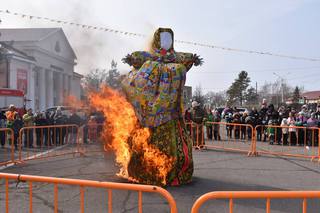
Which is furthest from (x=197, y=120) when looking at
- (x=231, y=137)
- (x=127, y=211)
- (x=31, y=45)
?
(x=31, y=45)

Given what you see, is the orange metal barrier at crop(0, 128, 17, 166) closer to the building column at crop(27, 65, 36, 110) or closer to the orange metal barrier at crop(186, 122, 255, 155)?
the orange metal barrier at crop(186, 122, 255, 155)

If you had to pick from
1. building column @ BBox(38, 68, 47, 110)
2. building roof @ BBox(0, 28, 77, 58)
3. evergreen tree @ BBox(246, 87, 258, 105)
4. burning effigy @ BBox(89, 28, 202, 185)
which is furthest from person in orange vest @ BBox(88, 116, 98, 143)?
evergreen tree @ BBox(246, 87, 258, 105)

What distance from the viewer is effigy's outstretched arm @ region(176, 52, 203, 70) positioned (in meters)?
6.64

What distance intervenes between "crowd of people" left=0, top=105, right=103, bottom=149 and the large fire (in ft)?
15.5

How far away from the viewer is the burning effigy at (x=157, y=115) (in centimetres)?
625

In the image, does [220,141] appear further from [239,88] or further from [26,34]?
[239,88]

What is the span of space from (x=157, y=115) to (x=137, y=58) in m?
1.16

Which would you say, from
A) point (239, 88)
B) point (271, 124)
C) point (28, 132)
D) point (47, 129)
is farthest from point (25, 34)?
point (239, 88)

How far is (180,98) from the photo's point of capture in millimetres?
6469

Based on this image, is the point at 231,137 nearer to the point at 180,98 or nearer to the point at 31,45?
the point at 180,98

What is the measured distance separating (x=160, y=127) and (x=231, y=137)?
34.3 ft

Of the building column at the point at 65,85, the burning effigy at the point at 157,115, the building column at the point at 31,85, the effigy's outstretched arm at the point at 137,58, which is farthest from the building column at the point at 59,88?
the burning effigy at the point at 157,115

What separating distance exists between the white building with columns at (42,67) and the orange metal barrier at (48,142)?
18.9 metres

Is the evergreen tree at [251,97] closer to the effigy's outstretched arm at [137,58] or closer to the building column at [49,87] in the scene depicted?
the building column at [49,87]
